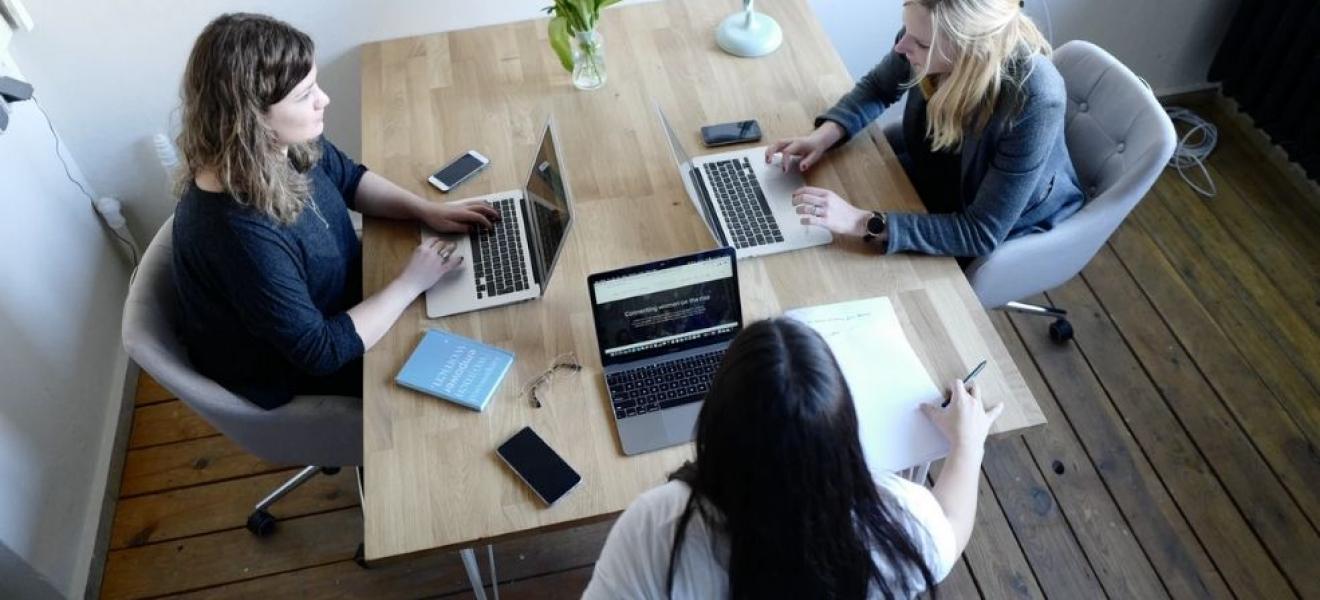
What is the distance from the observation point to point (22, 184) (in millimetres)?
2188

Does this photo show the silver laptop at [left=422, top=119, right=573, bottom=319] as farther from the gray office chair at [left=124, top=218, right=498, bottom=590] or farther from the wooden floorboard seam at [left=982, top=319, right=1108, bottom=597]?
the wooden floorboard seam at [left=982, top=319, right=1108, bottom=597]

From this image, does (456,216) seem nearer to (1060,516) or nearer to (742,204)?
(742,204)

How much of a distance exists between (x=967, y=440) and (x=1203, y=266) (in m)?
1.70

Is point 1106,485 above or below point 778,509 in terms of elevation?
below

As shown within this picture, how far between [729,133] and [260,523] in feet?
4.56

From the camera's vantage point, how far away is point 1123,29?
9.57ft

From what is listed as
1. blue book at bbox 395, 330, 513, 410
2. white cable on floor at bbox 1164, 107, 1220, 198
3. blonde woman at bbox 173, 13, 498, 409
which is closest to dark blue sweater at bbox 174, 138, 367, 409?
blonde woman at bbox 173, 13, 498, 409

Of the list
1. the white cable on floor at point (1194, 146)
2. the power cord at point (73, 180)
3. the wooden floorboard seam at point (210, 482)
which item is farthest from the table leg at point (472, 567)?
the white cable on floor at point (1194, 146)

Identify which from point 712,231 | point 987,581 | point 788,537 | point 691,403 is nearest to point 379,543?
point 691,403

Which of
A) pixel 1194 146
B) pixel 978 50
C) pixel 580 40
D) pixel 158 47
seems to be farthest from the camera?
pixel 1194 146

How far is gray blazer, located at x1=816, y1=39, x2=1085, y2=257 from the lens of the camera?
1.71 meters

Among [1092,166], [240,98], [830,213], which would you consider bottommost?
[1092,166]

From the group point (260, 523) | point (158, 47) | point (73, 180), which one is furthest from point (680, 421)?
point (73, 180)

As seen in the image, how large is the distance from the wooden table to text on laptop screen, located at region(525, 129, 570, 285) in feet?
0.18
